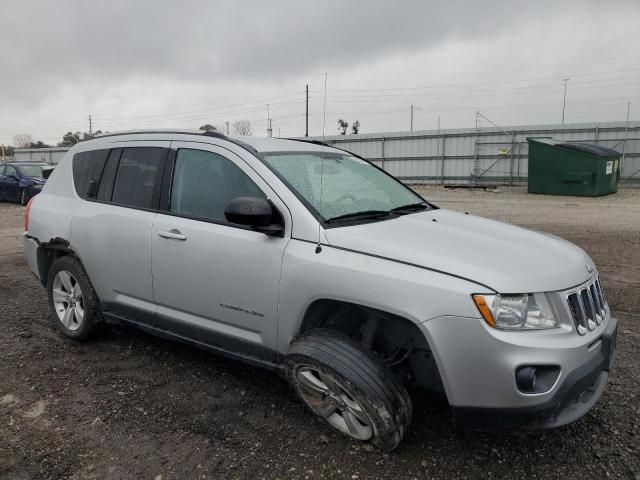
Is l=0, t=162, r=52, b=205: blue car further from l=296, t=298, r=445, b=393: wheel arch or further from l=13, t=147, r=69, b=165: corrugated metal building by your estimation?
l=13, t=147, r=69, b=165: corrugated metal building

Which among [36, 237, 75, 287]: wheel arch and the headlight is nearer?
the headlight

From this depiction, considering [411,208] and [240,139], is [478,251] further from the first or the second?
[240,139]

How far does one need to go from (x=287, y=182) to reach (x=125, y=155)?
1623 millimetres

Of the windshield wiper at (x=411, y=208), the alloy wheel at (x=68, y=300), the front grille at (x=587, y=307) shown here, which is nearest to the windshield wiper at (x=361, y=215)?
the windshield wiper at (x=411, y=208)

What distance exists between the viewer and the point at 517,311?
93.9 inches

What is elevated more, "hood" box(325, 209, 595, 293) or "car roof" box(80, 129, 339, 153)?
"car roof" box(80, 129, 339, 153)

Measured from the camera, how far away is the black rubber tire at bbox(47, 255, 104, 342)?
406cm

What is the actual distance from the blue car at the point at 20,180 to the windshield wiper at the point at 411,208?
1485 centimetres

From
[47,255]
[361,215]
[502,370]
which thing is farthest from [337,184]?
[47,255]

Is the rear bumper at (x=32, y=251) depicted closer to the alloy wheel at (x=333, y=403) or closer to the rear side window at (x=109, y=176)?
the rear side window at (x=109, y=176)

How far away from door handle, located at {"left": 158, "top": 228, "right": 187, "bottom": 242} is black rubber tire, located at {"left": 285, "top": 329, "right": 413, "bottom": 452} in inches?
45.1

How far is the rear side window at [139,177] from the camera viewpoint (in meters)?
3.70

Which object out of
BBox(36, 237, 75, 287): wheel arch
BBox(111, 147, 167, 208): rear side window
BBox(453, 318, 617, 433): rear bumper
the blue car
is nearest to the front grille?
BBox(453, 318, 617, 433): rear bumper

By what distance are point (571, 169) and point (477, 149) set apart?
702 centimetres
